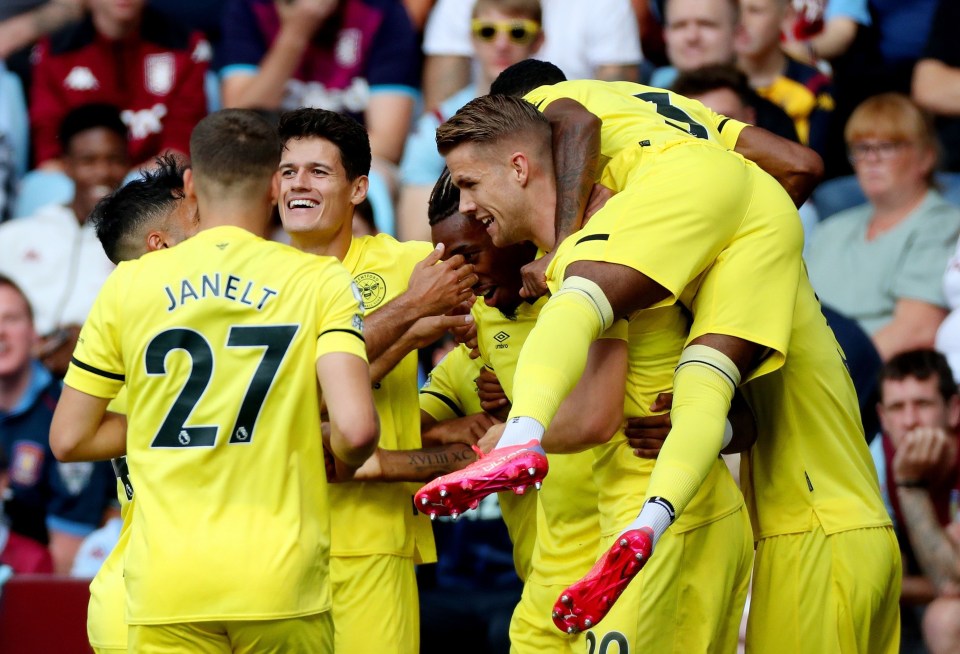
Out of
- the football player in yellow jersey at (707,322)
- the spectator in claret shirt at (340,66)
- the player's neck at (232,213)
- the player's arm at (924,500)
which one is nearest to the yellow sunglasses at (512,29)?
the spectator in claret shirt at (340,66)

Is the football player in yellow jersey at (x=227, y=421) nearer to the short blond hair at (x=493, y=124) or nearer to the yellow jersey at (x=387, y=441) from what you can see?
the short blond hair at (x=493, y=124)

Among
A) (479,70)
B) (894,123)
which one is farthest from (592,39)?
(894,123)

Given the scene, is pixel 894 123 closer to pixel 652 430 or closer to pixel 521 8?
pixel 521 8

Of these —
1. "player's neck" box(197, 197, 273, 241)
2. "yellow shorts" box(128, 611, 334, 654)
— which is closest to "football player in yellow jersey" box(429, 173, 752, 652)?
"yellow shorts" box(128, 611, 334, 654)

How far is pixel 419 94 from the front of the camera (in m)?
9.81

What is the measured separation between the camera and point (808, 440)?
16.4 ft

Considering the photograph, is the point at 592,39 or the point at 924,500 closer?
the point at 924,500

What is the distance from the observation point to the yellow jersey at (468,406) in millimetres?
5875

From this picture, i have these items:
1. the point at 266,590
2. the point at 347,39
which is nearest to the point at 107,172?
the point at 347,39

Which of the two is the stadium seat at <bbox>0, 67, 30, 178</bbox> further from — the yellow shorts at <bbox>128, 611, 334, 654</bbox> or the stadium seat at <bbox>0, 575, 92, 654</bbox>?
the yellow shorts at <bbox>128, 611, 334, 654</bbox>

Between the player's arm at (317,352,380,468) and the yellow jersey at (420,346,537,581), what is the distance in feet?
5.67

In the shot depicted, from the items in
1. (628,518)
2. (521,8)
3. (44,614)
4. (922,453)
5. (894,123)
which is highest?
(521,8)

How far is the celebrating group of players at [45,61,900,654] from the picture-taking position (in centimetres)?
415

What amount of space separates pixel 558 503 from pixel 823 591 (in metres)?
0.97
